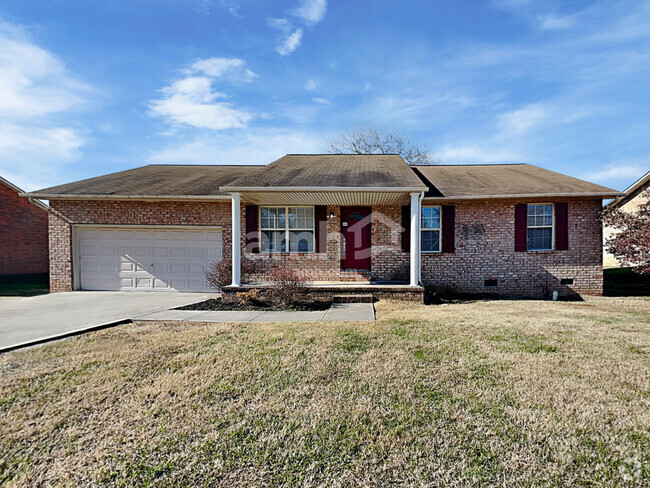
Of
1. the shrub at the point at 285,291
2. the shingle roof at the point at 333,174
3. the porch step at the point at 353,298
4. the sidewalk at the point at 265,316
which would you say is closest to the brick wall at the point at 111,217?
→ the shingle roof at the point at 333,174

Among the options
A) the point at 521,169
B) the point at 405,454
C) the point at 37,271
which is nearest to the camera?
the point at 405,454

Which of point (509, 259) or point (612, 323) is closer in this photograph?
point (612, 323)

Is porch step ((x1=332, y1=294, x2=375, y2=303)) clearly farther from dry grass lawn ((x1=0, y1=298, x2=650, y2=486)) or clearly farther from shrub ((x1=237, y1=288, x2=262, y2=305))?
dry grass lawn ((x1=0, y1=298, x2=650, y2=486))

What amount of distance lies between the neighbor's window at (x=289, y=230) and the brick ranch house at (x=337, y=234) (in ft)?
0.11

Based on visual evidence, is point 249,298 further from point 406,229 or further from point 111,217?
point 111,217

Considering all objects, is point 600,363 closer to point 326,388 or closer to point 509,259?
point 326,388

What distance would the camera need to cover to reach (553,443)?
2.36 metres

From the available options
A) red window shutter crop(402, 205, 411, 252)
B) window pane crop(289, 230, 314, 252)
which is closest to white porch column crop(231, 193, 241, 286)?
window pane crop(289, 230, 314, 252)

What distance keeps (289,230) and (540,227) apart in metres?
7.71

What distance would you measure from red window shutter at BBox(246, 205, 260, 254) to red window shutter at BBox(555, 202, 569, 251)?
908cm

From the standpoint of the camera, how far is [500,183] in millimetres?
10297

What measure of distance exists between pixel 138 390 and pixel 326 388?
1.87m

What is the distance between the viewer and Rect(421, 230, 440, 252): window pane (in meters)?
10.0

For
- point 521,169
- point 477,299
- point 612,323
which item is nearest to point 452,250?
point 477,299
